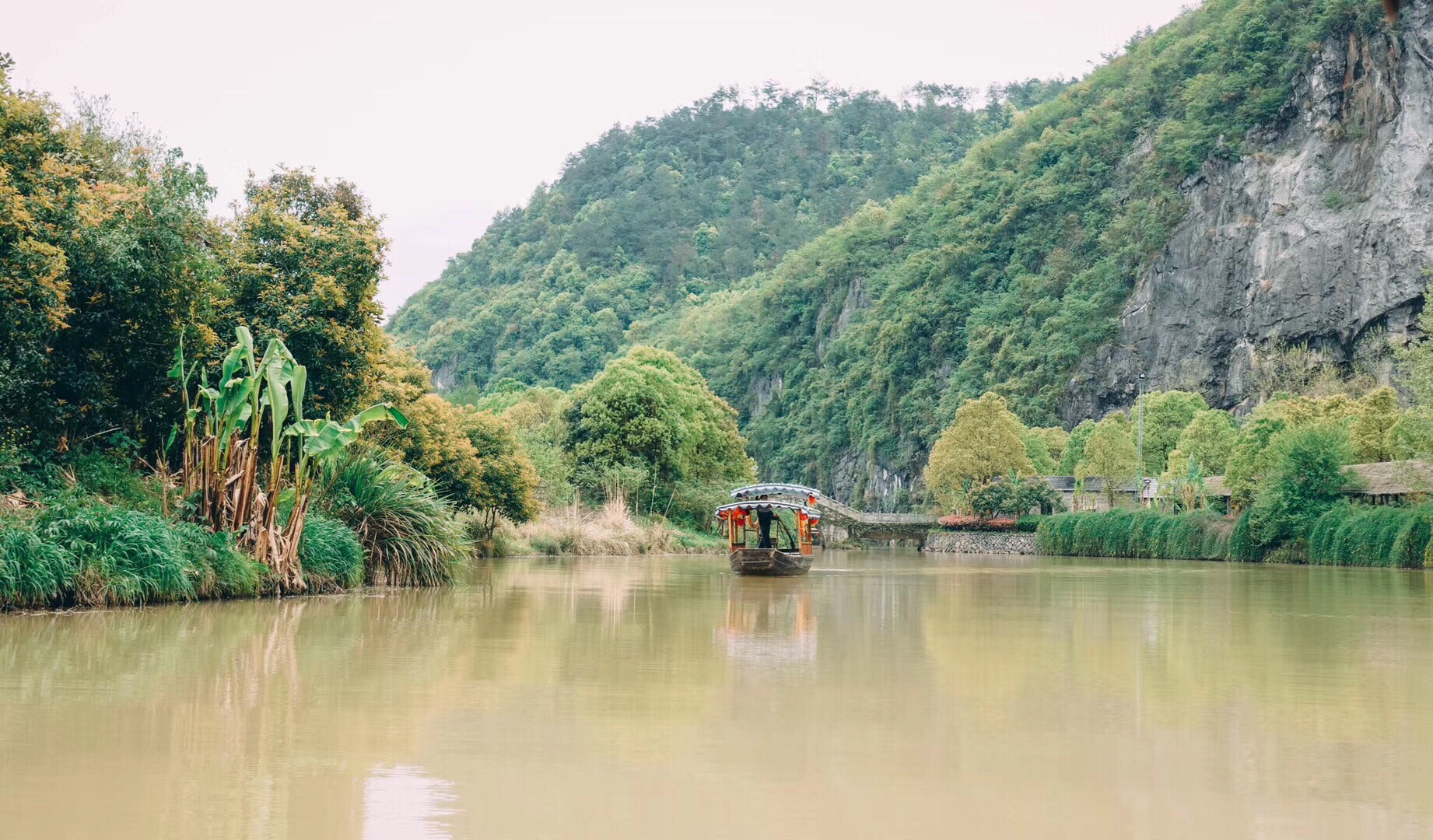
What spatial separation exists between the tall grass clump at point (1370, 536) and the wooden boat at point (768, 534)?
700 inches

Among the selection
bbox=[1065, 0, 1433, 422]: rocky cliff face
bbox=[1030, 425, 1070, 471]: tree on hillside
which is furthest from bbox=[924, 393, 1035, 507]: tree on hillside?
bbox=[1065, 0, 1433, 422]: rocky cliff face

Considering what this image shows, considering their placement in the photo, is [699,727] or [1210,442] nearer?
[699,727]

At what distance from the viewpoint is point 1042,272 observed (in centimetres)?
12150

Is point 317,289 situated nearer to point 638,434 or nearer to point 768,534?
point 768,534

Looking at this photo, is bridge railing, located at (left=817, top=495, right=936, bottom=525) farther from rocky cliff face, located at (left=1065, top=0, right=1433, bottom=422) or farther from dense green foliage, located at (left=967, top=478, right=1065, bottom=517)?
rocky cliff face, located at (left=1065, top=0, right=1433, bottom=422)

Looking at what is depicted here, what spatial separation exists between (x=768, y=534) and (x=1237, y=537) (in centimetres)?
2125

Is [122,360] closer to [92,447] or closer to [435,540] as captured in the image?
[92,447]

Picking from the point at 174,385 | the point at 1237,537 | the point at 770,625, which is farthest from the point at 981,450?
the point at 770,625

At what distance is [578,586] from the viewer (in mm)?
28250

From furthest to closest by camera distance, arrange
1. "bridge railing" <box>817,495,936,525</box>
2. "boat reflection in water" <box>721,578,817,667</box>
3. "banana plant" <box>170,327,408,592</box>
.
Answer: "bridge railing" <box>817,495,936,525</box>, "banana plant" <box>170,327,408,592</box>, "boat reflection in water" <box>721,578,817,667</box>

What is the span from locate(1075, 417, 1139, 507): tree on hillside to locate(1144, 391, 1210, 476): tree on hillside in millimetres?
6259

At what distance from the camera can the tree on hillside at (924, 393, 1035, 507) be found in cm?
7969

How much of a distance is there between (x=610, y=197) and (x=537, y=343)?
140 ft

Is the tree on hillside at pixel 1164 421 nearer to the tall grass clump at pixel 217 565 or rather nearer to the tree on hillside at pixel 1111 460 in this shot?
the tree on hillside at pixel 1111 460
